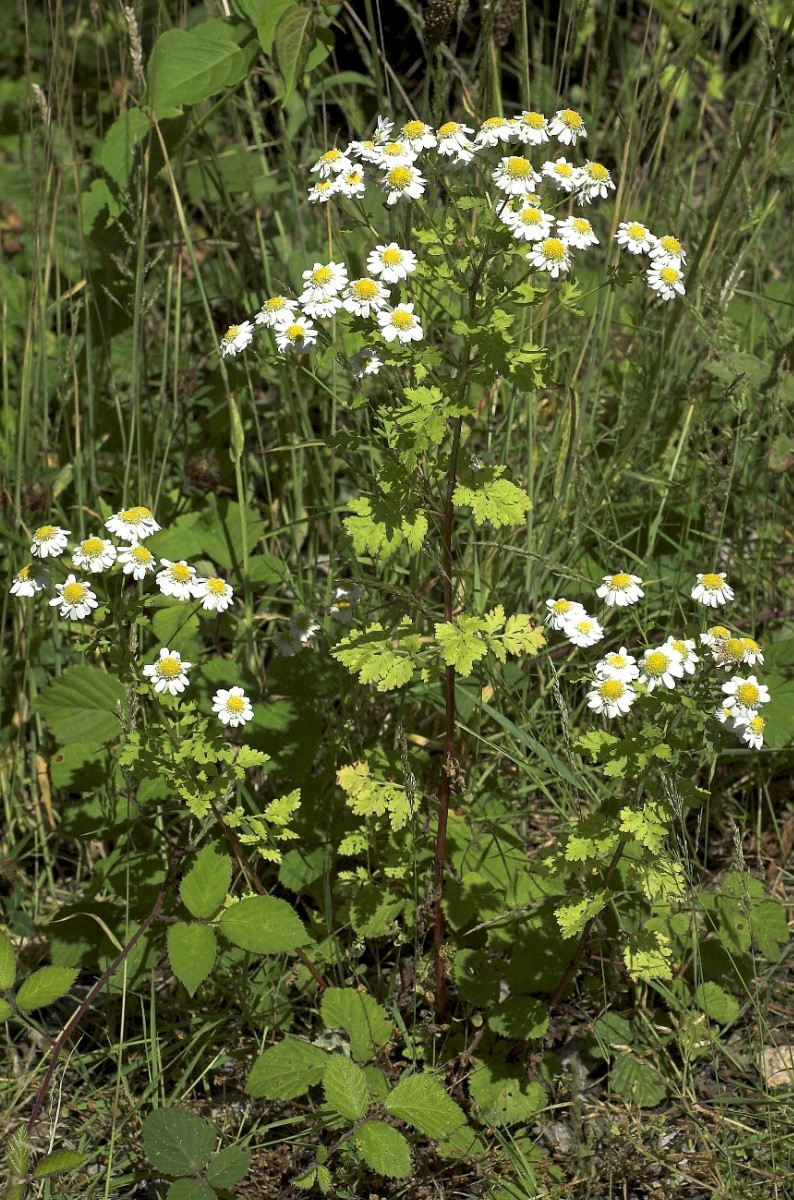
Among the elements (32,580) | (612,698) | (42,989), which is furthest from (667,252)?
(42,989)

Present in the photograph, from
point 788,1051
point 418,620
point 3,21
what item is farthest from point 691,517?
point 3,21

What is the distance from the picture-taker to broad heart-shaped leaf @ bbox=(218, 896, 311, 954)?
1543mm

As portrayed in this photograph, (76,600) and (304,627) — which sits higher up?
(76,600)

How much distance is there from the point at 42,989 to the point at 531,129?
1.41 m

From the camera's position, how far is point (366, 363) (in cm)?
163

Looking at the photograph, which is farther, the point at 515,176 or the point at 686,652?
the point at 686,652

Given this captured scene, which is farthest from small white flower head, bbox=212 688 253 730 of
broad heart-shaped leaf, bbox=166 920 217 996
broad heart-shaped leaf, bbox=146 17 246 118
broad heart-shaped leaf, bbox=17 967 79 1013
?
broad heart-shaped leaf, bbox=146 17 246 118

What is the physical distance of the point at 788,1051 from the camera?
1809 millimetres

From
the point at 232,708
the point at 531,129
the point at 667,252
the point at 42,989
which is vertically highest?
the point at 531,129

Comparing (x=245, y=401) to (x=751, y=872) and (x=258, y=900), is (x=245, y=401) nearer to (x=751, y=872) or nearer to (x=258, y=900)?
(x=258, y=900)

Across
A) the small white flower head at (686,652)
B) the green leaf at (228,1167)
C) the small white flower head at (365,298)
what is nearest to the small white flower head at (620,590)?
the small white flower head at (686,652)

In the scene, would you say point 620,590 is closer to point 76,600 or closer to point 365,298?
point 365,298

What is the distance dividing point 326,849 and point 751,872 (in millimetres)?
832

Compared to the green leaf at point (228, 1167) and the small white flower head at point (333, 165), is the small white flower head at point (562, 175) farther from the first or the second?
the green leaf at point (228, 1167)
